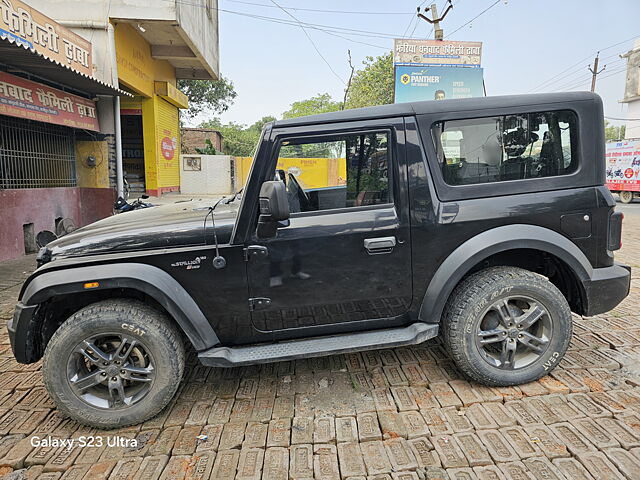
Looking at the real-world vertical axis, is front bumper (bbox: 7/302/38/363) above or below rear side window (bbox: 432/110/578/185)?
below

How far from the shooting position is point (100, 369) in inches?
101

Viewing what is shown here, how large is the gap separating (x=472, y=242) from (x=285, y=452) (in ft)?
5.64

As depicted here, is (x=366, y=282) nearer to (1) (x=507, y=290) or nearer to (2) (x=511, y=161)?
(1) (x=507, y=290)

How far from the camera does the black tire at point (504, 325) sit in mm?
2771

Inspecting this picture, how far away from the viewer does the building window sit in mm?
7316

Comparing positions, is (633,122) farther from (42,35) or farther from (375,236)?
(375,236)

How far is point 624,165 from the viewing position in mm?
17719

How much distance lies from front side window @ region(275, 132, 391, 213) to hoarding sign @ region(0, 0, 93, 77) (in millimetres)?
5179

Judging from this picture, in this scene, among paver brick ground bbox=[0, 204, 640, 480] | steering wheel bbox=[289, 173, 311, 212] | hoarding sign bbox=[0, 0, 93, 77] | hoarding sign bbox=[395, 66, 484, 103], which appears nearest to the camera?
paver brick ground bbox=[0, 204, 640, 480]

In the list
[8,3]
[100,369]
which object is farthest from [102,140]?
[100,369]

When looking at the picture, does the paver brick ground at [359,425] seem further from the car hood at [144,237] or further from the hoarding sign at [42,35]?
the hoarding sign at [42,35]

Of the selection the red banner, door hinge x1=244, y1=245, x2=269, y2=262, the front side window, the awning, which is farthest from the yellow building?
door hinge x1=244, y1=245, x2=269, y2=262

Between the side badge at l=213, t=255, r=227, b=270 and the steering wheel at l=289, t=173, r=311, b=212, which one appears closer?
the side badge at l=213, t=255, r=227, b=270

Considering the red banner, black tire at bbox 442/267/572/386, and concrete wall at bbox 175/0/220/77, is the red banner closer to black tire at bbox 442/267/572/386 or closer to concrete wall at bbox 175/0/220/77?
concrete wall at bbox 175/0/220/77
